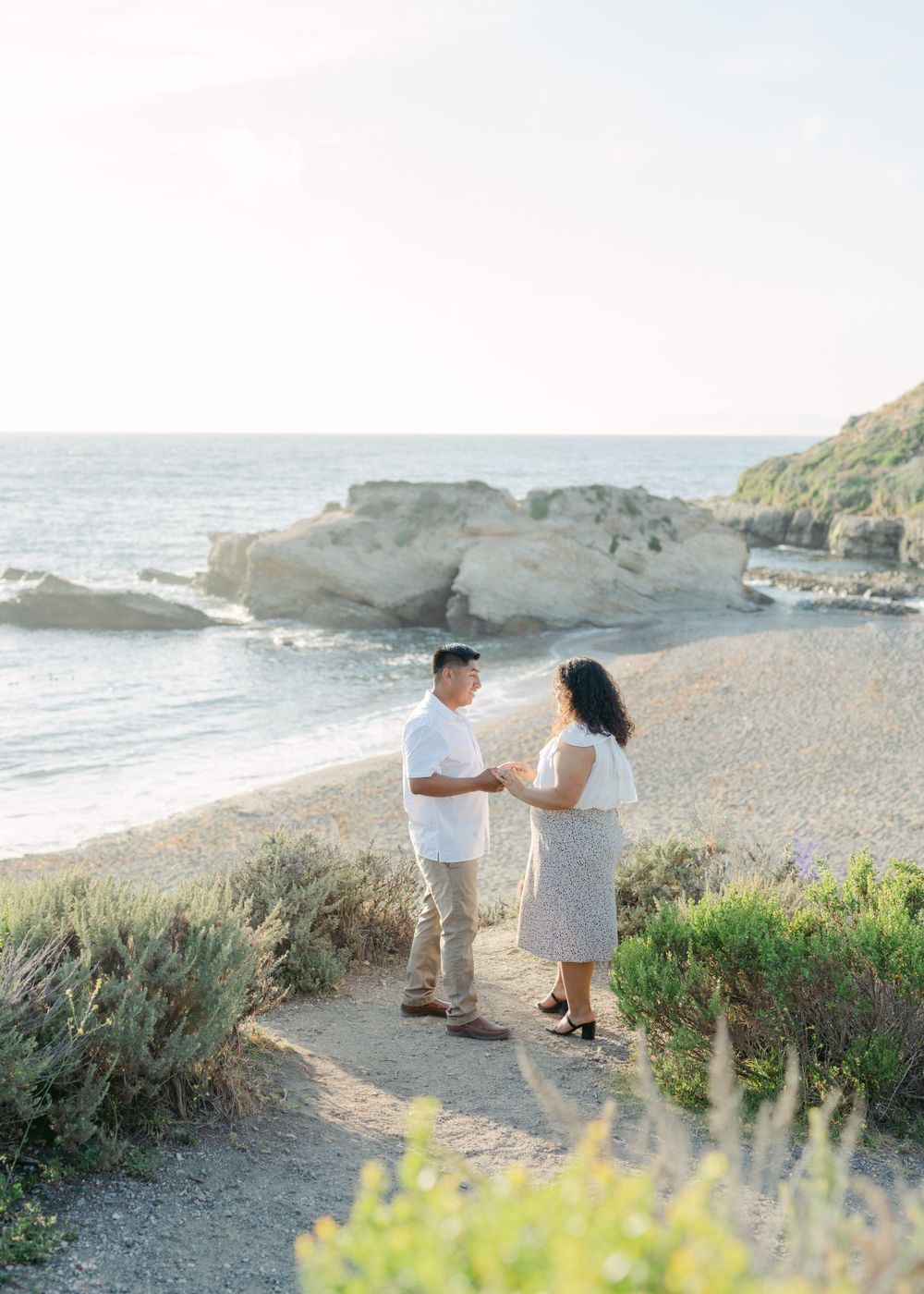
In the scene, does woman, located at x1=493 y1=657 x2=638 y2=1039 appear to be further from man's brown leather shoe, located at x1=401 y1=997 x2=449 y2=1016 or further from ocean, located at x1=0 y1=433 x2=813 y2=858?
ocean, located at x1=0 y1=433 x2=813 y2=858

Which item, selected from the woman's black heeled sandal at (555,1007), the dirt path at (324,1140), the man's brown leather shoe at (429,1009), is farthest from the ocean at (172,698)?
the woman's black heeled sandal at (555,1007)

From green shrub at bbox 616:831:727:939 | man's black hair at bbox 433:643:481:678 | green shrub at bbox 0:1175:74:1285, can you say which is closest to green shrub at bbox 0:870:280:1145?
green shrub at bbox 0:1175:74:1285

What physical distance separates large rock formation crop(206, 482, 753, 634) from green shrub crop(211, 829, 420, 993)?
22.2 metres

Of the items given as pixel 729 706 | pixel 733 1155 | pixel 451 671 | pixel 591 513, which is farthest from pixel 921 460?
pixel 733 1155

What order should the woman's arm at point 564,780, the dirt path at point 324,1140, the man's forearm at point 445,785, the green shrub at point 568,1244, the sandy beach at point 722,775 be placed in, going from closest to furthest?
the green shrub at point 568,1244 < the dirt path at point 324,1140 < the woman's arm at point 564,780 < the man's forearm at point 445,785 < the sandy beach at point 722,775

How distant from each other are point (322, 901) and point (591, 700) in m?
2.62

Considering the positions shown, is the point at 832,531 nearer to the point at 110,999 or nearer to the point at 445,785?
the point at 445,785

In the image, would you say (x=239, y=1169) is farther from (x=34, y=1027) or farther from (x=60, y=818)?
(x=60, y=818)

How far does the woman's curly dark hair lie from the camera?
539cm

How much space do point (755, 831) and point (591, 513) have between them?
2138 cm

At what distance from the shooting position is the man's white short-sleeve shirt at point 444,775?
5.57 metres

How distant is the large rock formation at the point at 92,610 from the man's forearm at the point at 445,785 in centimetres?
2628

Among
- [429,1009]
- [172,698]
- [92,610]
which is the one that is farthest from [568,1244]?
[92,610]

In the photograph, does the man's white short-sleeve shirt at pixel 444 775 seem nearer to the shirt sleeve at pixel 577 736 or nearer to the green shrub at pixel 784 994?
the shirt sleeve at pixel 577 736
